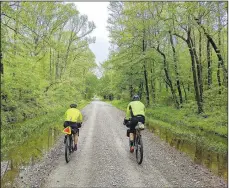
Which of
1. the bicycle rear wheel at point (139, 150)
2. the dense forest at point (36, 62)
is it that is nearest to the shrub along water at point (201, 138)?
the bicycle rear wheel at point (139, 150)

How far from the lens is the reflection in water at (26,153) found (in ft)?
21.8

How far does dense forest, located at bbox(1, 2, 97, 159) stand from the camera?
331 inches

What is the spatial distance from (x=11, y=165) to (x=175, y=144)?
6728 mm

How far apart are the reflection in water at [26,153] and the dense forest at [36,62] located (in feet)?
1.61

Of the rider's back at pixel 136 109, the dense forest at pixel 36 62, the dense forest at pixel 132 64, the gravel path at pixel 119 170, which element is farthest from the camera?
the dense forest at pixel 132 64

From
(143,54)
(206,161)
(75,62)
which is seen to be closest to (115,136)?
(206,161)

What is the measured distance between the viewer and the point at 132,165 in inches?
301

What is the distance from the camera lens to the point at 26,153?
8.95 metres

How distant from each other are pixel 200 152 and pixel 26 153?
6.66 meters

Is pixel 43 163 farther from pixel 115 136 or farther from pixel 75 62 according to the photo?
pixel 75 62

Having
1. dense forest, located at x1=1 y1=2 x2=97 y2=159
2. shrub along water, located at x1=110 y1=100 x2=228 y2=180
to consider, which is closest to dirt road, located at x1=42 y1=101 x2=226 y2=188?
shrub along water, located at x1=110 y1=100 x2=228 y2=180

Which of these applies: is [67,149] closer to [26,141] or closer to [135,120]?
[135,120]

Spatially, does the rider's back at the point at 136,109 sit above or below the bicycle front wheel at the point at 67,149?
above

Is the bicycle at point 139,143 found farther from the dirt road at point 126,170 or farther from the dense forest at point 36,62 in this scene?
the dense forest at point 36,62
